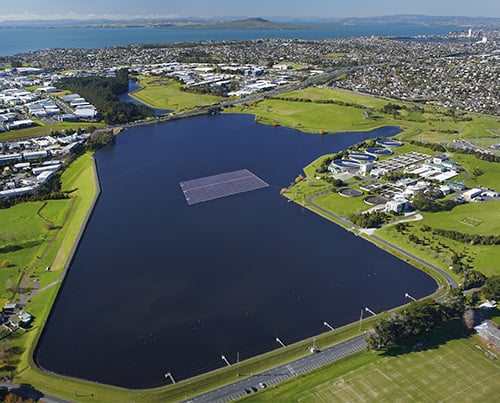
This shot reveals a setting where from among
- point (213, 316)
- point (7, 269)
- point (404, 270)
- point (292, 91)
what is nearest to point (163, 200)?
point (7, 269)

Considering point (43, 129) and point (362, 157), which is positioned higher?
point (43, 129)

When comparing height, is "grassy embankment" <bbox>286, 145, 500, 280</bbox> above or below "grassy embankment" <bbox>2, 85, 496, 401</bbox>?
above

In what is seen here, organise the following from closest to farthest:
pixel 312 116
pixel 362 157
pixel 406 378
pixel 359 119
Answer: pixel 406 378
pixel 362 157
pixel 359 119
pixel 312 116

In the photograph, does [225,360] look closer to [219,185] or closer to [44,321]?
[44,321]

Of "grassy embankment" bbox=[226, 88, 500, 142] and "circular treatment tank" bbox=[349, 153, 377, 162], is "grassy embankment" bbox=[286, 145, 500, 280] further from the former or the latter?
"grassy embankment" bbox=[226, 88, 500, 142]

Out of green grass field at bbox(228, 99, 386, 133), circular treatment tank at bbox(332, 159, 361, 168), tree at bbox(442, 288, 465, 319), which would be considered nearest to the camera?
tree at bbox(442, 288, 465, 319)

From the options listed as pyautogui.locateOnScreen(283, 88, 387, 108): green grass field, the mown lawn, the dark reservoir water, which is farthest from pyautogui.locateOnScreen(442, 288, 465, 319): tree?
pyautogui.locateOnScreen(283, 88, 387, 108): green grass field

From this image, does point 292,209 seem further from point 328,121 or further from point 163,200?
point 328,121

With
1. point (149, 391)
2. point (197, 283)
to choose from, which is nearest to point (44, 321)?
point (149, 391)
